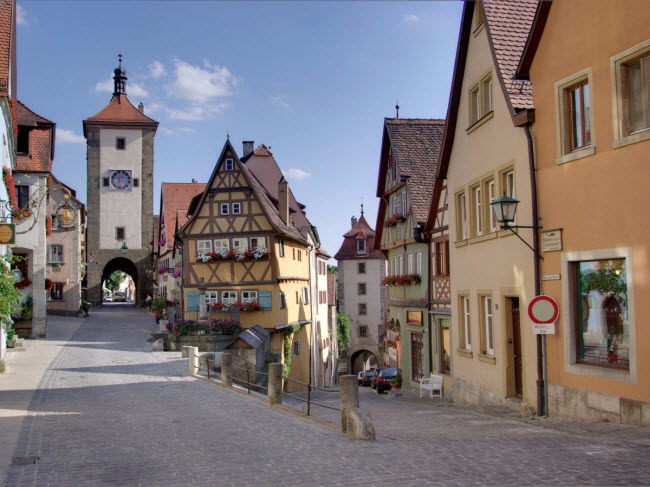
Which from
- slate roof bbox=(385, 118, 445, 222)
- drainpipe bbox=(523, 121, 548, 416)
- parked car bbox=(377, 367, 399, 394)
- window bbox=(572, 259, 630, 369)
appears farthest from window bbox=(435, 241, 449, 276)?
window bbox=(572, 259, 630, 369)

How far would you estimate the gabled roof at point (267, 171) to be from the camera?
1660 inches

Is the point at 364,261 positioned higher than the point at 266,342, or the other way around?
the point at 364,261

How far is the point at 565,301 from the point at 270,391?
6.33 meters

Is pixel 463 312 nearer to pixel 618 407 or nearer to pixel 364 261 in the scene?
pixel 618 407

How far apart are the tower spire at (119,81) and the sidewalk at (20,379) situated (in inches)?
1095

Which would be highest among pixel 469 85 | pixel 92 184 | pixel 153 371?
pixel 92 184

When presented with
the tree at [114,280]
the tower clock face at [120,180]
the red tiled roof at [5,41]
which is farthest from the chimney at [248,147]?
the tree at [114,280]

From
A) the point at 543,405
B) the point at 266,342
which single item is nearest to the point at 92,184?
the point at 266,342

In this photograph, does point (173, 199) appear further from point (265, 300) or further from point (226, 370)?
point (226, 370)

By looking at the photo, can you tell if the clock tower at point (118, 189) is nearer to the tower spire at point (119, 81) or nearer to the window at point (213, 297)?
the tower spire at point (119, 81)

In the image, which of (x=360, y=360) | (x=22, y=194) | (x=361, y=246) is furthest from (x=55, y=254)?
(x=360, y=360)

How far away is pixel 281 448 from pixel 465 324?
9.79 m

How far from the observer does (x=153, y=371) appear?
69.2ft

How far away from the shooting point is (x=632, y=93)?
10.0 meters
